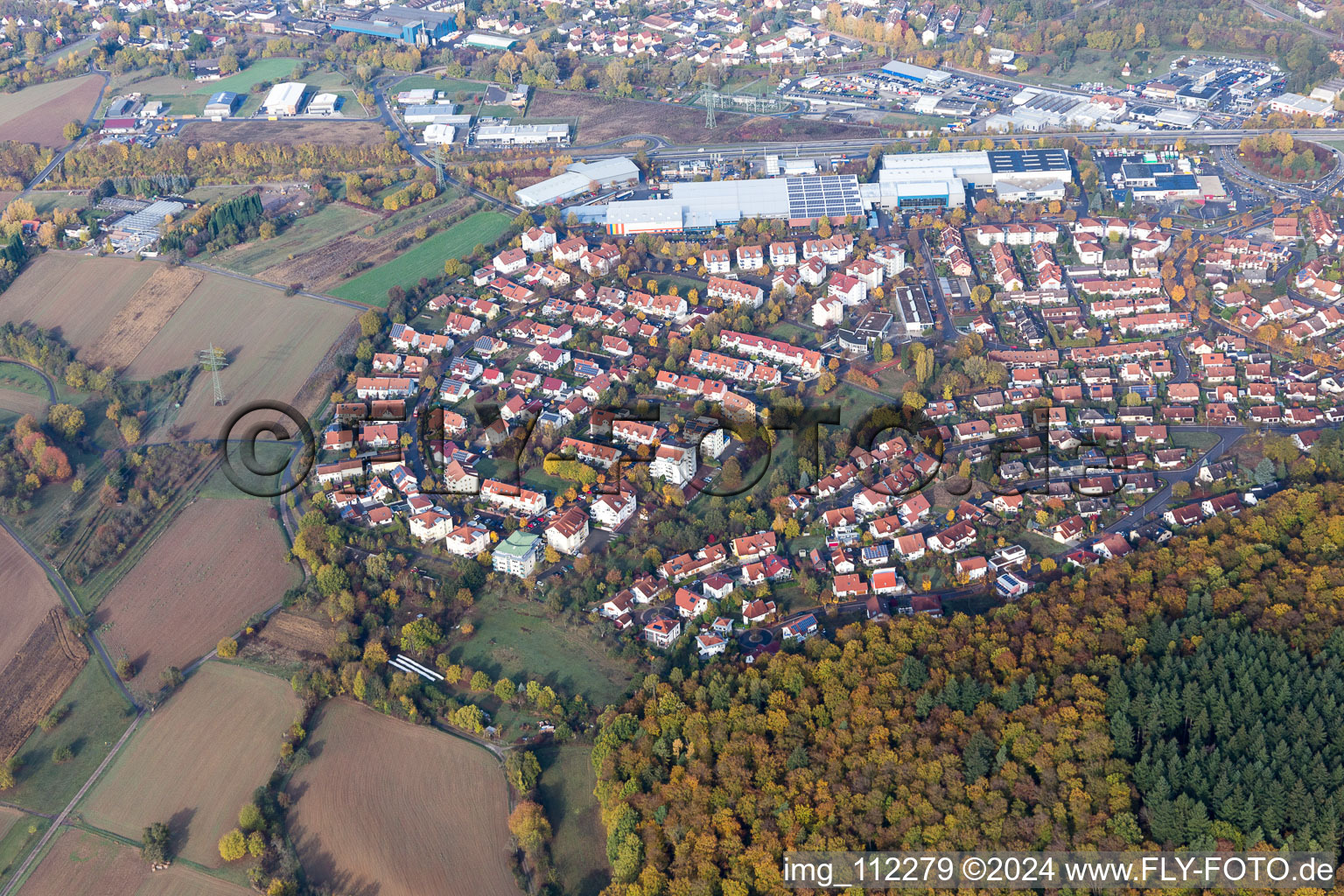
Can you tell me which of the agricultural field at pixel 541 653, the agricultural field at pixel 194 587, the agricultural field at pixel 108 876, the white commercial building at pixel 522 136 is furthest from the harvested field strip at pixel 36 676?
the white commercial building at pixel 522 136

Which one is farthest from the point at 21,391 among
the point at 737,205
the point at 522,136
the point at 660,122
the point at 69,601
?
the point at 660,122

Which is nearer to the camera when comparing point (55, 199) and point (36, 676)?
point (36, 676)

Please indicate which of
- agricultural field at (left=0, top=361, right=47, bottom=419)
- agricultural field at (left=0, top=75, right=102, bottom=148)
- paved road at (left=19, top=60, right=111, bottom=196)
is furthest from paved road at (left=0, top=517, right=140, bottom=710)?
agricultural field at (left=0, top=75, right=102, bottom=148)

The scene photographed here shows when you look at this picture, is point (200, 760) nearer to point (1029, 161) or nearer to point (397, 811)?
point (397, 811)

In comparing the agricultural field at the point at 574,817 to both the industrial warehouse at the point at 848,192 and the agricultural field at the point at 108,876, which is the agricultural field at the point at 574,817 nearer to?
the agricultural field at the point at 108,876

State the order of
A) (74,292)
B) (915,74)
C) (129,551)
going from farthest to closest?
(915,74), (74,292), (129,551)

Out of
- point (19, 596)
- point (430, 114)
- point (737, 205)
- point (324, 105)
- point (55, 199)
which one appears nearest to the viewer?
point (19, 596)

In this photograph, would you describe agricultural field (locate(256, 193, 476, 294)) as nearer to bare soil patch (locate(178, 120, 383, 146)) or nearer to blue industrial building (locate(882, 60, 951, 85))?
A: bare soil patch (locate(178, 120, 383, 146))

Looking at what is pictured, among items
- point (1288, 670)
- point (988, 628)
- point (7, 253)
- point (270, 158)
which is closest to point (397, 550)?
point (988, 628)

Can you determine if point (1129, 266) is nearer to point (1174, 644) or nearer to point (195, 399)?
point (1174, 644)
